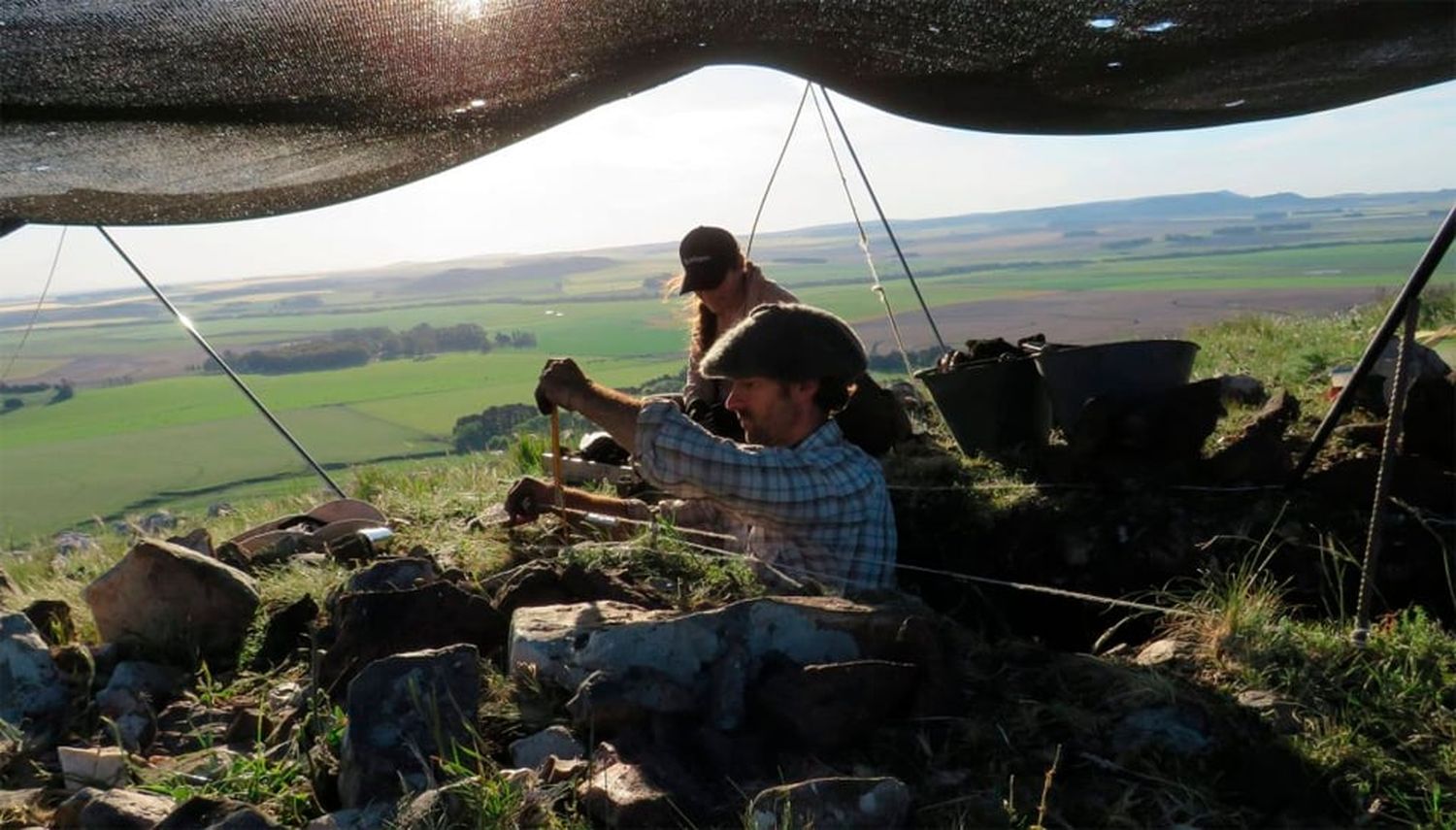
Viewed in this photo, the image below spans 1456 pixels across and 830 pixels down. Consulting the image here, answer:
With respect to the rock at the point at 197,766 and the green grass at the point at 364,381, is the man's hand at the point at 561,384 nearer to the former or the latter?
the rock at the point at 197,766

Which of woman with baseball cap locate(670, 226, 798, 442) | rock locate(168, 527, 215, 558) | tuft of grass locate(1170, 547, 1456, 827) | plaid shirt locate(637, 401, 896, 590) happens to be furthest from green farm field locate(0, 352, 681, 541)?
tuft of grass locate(1170, 547, 1456, 827)

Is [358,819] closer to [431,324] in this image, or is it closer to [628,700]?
[628,700]

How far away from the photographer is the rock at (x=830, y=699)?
2590 mm

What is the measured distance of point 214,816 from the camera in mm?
2447

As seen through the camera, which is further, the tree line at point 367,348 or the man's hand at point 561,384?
the tree line at point 367,348

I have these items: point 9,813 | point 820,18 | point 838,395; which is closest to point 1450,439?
point 838,395

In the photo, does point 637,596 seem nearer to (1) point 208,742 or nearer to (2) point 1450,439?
(1) point 208,742

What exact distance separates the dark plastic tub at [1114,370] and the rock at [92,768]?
3400 millimetres

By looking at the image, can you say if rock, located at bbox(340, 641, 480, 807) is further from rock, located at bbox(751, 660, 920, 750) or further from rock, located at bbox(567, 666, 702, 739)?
rock, located at bbox(751, 660, 920, 750)

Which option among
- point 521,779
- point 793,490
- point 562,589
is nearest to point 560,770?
point 521,779

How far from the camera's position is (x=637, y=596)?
3447 mm

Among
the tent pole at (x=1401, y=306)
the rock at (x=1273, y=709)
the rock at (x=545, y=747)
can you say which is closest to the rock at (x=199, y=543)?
the rock at (x=545, y=747)

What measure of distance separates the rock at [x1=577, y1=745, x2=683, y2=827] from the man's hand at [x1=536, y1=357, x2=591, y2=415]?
58.5 inches

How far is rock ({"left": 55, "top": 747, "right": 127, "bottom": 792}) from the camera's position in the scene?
9.60ft
